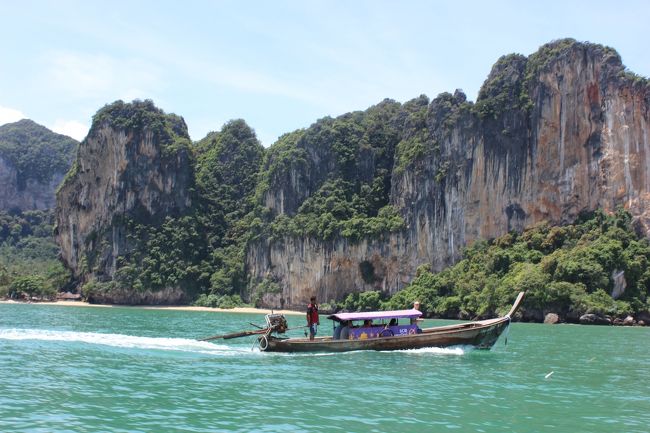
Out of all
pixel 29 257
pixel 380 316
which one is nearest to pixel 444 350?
pixel 380 316

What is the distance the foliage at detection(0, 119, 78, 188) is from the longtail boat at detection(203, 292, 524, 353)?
144856mm

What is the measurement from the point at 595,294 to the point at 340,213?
39494 millimetres

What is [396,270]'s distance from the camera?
263 ft

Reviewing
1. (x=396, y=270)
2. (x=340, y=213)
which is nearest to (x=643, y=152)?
(x=396, y=270)

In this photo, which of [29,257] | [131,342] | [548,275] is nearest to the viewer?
[131,342]

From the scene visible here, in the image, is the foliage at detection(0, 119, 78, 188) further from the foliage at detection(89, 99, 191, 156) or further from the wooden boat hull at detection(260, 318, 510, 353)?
the wooden boat hull at detection(260, 318, 510, 353)

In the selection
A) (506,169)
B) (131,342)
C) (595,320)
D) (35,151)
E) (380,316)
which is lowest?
(131,342)

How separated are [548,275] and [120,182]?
6646 cm

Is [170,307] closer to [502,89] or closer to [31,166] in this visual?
[502,89]

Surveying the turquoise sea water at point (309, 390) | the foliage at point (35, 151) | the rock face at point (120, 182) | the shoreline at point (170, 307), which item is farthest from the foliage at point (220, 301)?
the foliage at point (35, 151)

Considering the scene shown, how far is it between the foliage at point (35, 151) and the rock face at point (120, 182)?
58.7 metres

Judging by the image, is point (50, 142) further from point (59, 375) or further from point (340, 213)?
point (59, 375)

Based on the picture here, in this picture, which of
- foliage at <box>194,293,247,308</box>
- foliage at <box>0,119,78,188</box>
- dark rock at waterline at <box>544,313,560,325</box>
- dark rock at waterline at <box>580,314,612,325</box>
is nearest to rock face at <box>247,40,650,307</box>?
foliage at <box>194,293,247,308</box>

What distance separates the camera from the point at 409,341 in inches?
1039
